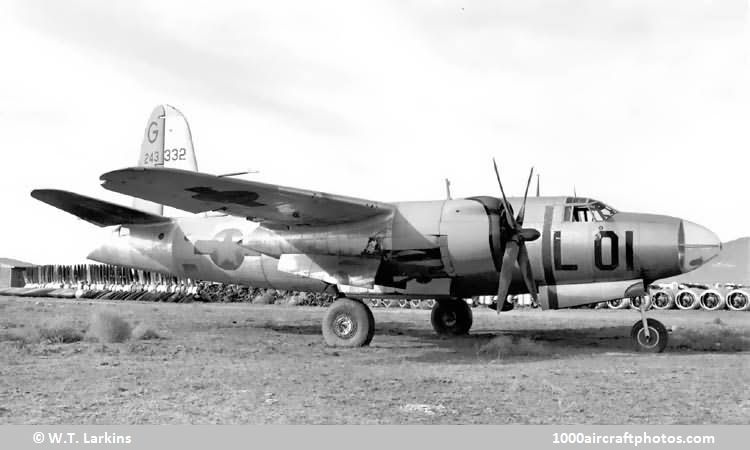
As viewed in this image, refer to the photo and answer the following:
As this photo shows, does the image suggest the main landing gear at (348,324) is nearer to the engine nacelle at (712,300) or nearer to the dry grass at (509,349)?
the dry grass at (509,349)

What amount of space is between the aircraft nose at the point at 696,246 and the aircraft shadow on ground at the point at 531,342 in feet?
7.05

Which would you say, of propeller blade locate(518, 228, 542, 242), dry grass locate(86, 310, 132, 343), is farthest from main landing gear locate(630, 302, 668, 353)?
dry grass locate(86, 310, 132, 343)

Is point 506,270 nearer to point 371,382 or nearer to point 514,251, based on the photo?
point 514,251

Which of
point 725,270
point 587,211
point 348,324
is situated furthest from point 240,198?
point 725,270

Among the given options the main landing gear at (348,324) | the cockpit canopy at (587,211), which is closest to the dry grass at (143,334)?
the main landing gear at (348,324)

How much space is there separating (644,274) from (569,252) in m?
1.49

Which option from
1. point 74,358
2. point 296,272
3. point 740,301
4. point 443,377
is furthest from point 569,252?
point 740,301

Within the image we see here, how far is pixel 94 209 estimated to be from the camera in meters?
15.3

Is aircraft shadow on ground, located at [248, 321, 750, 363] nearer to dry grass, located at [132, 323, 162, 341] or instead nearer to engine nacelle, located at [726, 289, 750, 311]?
dry grass, located at [132, 323, 162, 341]

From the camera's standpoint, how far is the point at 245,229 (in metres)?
15.4

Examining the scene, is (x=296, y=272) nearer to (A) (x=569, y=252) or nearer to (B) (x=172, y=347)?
(B) (x=172, y=347)

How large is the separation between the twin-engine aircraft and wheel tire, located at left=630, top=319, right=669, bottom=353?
0.07 feet

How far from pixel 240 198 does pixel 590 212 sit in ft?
23.6

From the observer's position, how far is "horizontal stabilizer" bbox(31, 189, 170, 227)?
A: 1339cm
